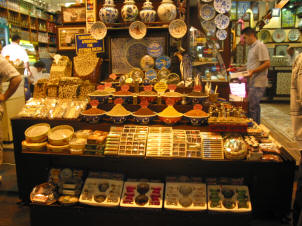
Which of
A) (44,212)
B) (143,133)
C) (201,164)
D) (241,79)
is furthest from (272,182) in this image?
(241,79)

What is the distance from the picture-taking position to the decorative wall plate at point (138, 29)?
2.91 metres

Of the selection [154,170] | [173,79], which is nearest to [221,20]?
[173,79]

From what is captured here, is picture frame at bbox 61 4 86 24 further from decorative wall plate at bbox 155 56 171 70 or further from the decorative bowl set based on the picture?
decorative wall plate at bbox 155 56 171 70

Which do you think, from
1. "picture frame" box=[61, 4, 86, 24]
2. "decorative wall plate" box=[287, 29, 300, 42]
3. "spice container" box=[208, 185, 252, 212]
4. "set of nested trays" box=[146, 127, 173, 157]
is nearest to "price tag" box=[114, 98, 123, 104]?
"set of nested trays" box=[146, 127, 173, 157]

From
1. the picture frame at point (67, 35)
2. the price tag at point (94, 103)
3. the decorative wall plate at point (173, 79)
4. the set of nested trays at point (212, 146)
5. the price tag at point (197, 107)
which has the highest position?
the picture frame at point (67, 35)

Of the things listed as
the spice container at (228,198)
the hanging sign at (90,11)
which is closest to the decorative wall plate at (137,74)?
the hanging sign at (90,11)

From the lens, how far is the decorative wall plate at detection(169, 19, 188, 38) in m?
2.85

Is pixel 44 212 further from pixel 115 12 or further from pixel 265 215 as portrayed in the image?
pixel 115 12

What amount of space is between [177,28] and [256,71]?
6.60 feet

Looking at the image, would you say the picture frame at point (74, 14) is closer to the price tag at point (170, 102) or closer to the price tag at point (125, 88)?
the price tag at point (125, 88)

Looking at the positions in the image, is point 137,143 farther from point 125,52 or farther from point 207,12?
point 207,12

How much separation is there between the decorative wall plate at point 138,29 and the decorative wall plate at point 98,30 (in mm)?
296

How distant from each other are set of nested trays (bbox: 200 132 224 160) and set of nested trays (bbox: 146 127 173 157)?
0.27 m

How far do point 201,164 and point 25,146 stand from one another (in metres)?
1.48
